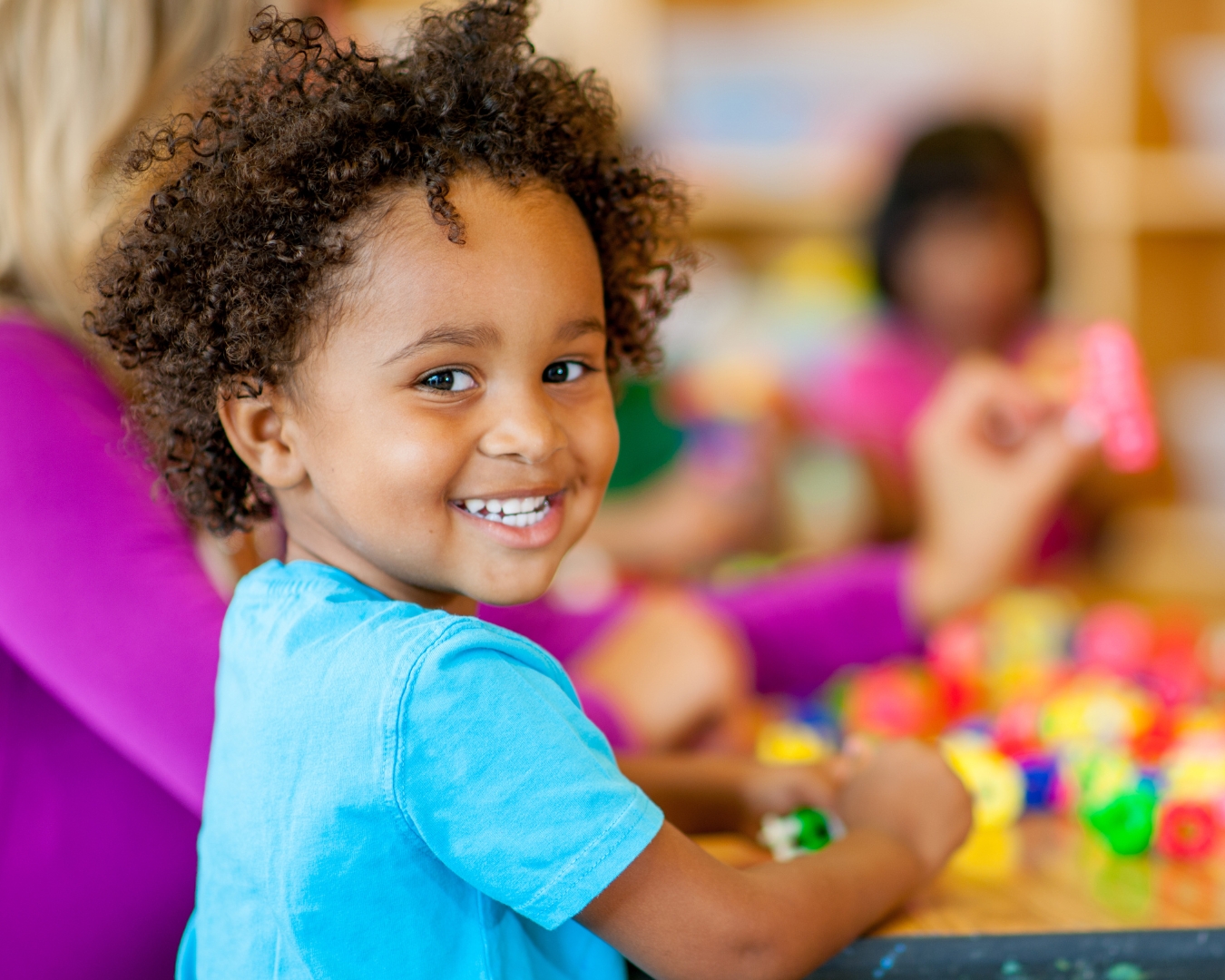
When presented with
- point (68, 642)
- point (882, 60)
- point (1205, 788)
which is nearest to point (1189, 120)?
point (882, 60)

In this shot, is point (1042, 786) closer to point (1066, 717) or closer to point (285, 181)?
point (1066, 717)

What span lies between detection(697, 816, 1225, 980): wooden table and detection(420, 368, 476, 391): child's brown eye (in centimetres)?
33

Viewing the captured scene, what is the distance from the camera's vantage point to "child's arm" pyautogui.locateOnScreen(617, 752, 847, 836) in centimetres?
82

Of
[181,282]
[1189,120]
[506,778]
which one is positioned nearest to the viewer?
[506,778]

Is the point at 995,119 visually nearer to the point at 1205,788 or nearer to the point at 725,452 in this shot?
the point at 725,452

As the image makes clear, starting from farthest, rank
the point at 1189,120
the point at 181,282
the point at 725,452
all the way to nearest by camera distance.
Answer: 1. the point at 1189,120
2. the point at 725,452
3. the point at 181,282

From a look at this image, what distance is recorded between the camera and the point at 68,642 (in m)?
0.72

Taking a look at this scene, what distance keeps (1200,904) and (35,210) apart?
803 mm

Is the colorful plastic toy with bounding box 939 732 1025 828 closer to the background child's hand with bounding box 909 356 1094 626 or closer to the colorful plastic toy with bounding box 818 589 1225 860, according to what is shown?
the colorful plastic toy with bounding box 818 589 1225 860

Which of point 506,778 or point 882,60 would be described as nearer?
point 506,778

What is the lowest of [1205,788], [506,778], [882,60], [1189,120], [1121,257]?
[1205,788]

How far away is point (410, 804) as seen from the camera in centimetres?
55

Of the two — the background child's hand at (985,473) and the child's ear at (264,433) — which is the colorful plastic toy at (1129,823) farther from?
the child's ear at (264,433)

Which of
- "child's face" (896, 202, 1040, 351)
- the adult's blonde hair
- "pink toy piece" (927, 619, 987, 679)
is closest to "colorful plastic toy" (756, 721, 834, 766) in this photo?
"pink toy piece" (927, 619, 987, 679)
